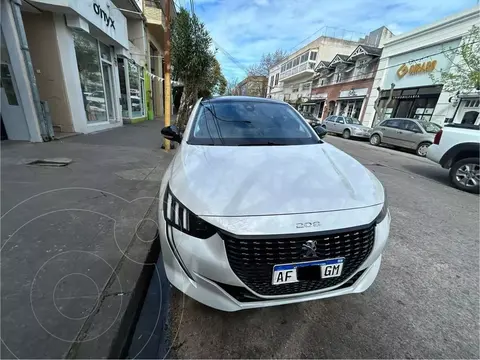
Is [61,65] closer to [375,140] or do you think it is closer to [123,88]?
[123,88]

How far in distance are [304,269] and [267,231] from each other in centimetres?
36

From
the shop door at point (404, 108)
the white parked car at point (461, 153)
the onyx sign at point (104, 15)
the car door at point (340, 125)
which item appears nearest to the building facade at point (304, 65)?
the shop door at point (404, 108)

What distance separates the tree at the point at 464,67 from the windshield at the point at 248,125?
47.7ft

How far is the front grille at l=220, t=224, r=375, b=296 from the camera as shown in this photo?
52.6 inches

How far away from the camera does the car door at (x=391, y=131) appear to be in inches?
468

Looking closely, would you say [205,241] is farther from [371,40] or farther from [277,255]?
[371,40]

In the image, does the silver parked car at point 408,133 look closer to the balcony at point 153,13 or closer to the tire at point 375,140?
the tire at point 375,140

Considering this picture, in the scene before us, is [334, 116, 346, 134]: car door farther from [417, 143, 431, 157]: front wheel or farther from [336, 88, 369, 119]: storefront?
[336, 88, 369, 119]: storefront

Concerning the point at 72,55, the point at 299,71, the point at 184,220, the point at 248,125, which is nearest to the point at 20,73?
the point at 72,55

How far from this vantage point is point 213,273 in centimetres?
138

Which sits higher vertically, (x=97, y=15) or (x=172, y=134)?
(x=97, y=15)

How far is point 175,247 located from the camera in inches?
58.0

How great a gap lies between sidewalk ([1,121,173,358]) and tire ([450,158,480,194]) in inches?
265

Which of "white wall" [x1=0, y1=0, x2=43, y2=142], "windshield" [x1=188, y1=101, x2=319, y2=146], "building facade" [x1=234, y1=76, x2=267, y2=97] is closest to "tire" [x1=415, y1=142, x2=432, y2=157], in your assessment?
"windshield" [x1=188, y1=101, x2=319, y2=146]
